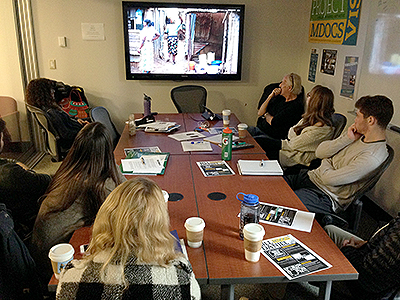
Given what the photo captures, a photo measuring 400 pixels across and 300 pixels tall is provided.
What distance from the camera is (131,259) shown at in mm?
1111

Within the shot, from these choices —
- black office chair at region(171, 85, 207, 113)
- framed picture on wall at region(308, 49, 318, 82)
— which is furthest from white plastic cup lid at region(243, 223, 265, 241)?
framed picture on wall at region(308, 49, 318, 82)

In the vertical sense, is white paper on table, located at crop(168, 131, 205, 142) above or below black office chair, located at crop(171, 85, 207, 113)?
below

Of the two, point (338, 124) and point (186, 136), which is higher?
point (338, 124)

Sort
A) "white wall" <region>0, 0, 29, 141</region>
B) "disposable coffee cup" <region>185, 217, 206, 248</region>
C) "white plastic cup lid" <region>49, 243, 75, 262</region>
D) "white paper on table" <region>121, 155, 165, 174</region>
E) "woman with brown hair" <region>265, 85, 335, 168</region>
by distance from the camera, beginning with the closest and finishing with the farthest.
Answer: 1. "white plastic cup lid" <region>49, 243, 75, 262</region>
2. "disposable coffee cup" <region>185, 217, 206, 248</region>
3. "white paper on table" <region>121, 155, 165, 174</region>
4. "woman with brown hair" <region>265, 85, 335, 168</region>
5. "white wall" <region>0, 0, 29, 141</region>

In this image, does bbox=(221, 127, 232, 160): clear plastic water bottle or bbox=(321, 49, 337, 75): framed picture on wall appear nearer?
bbox=(221, 127, 232, 160): clear plastic water bottle

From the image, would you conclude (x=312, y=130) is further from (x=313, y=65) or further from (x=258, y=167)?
(x=313, y=65)

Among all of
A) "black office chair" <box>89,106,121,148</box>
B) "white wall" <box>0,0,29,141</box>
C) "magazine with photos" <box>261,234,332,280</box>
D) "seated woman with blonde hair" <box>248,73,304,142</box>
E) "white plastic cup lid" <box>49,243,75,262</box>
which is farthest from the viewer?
"white wall" <box>0,0,29,141</box>

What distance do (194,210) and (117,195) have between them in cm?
77

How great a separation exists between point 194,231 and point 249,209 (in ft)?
0.95

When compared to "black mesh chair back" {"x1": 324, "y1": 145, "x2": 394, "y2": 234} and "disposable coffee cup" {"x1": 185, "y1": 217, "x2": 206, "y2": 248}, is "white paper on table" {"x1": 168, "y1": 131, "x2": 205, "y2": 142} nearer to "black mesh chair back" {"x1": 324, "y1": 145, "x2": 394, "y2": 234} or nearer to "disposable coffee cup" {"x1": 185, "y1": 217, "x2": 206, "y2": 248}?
"black mesh chair back" {"x1": 324, "y1": 145, "x2": 394, "y2": 234}

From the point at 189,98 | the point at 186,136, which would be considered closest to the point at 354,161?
the point at 186,136

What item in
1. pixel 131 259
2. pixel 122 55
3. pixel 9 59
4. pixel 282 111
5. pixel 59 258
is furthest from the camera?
pixel 122 55

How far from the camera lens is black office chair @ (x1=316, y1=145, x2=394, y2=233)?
226 centimetres

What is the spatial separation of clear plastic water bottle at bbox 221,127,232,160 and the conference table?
7 centimetres
